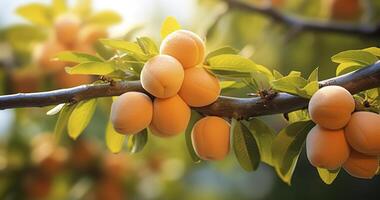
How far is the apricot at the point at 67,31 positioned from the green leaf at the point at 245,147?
1.69ft

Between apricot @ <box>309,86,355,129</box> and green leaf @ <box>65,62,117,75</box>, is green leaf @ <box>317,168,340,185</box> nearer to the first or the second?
apricot @ <box>309,86,355,129</box>

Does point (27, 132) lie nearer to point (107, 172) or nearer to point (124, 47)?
point (107, 172)

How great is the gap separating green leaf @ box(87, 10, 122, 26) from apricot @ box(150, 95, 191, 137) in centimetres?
56

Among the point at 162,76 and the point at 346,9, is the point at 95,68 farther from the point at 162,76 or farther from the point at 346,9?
the point at 346,9

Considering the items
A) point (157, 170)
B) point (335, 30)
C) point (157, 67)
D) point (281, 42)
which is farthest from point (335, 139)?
point (157, 170)

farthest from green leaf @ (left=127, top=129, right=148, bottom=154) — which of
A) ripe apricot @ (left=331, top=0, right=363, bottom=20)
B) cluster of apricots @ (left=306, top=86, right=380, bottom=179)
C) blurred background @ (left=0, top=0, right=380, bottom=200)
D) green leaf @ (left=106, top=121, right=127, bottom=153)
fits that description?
ripe apricot @ (left=331, top=0, right=363, bottom=20)

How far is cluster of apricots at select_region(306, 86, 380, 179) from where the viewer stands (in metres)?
0.42

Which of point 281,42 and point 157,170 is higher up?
point 281,42

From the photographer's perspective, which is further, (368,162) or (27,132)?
(27,132)

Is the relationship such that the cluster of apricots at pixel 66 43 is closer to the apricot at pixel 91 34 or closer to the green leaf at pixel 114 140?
the apricot at pixel 91 34

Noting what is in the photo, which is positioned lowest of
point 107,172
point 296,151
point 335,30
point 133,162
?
point 133,162

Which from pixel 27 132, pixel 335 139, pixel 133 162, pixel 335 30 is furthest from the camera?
pixel 133 162

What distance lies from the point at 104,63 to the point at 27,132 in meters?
0.91

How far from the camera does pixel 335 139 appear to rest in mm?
434
